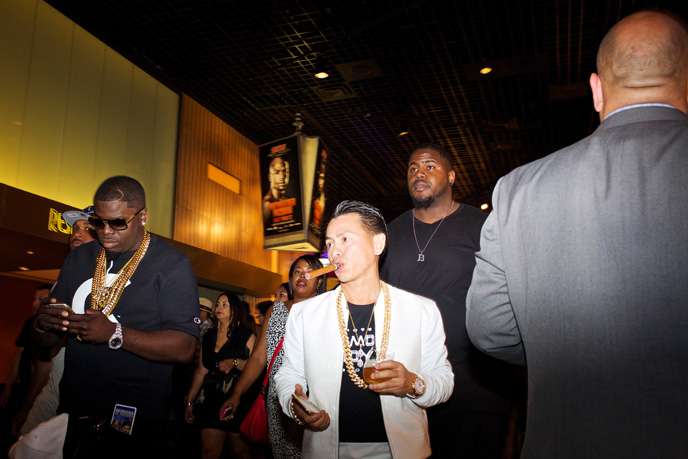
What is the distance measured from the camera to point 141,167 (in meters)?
8.39

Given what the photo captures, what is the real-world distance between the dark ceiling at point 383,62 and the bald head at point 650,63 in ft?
19.1

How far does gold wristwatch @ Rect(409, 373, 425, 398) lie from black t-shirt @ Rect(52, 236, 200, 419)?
1193mm

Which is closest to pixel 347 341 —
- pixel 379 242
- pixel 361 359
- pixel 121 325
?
pixel 361 359

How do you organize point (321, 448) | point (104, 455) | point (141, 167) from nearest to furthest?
point (321, 448) < point (104, 455) < point (141, 167)

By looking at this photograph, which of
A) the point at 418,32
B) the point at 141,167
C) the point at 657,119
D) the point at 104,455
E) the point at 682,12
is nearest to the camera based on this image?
the point at 657,119

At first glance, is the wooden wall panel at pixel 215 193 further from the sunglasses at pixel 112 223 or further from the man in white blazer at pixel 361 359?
the man in white blazer at pixel 361 359

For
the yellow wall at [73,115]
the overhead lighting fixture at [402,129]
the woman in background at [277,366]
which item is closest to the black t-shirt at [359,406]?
the woman in background at [277,366]

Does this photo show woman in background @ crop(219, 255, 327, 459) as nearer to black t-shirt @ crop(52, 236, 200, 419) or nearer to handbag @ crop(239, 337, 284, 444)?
handbag @ crop(239, 337, 284, 444)

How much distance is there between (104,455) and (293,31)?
6.28 m

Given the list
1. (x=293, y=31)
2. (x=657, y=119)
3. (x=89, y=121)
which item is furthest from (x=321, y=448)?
(x=89, y=121)

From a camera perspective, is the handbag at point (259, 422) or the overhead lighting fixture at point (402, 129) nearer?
the handbag at point (259, 422)

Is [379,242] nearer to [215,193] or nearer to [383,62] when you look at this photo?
[383,62]

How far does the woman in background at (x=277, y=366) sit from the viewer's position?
11.2ft

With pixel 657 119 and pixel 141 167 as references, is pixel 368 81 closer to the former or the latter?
pixel 141 167
